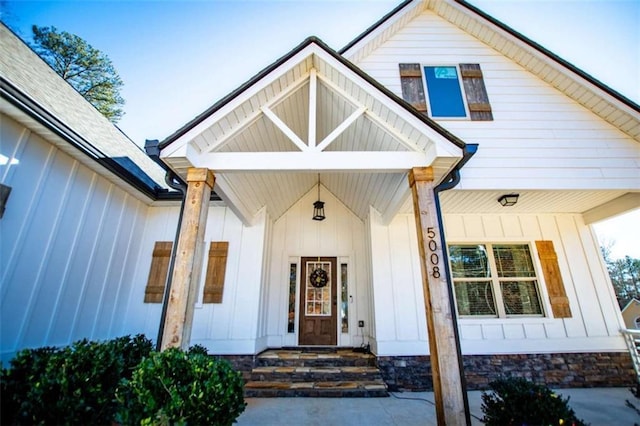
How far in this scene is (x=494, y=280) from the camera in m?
5.16

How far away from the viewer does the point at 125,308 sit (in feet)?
16.1

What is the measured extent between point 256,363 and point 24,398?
3.15 metres

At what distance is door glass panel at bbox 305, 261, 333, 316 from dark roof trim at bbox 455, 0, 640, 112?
19.0 feet

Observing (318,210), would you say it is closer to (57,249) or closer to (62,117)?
(57,249)

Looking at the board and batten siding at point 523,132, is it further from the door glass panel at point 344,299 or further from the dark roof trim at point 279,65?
the door glass panel at point 344,299

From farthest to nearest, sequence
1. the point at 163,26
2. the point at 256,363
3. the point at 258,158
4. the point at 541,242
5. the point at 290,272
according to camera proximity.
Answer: the point at 290,272 → the point at 163,26 → the point at 541,242 → the point at 256,363 → the point at 258,158

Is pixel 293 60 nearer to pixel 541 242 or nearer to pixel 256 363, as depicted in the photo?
pixel 256 363

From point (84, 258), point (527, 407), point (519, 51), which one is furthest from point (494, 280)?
point (84, 258)

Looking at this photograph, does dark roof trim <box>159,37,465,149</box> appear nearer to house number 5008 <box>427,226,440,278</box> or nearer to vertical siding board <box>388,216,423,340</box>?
house number 5008 <box>427,226,440,278</box>

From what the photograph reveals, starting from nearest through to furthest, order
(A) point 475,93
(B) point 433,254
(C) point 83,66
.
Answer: (B) point 433,254, (A) point 475,93, (C) point 83,66

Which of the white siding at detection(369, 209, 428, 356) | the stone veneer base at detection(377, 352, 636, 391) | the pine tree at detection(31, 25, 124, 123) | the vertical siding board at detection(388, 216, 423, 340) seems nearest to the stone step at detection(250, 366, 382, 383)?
the stone veneer base at detection(377, 352, 636, 391)

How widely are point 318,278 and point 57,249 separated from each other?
4.55 m

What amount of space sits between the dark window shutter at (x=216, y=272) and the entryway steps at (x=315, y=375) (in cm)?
143

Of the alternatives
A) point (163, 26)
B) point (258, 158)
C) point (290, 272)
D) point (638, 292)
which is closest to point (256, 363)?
point (290, 272)
